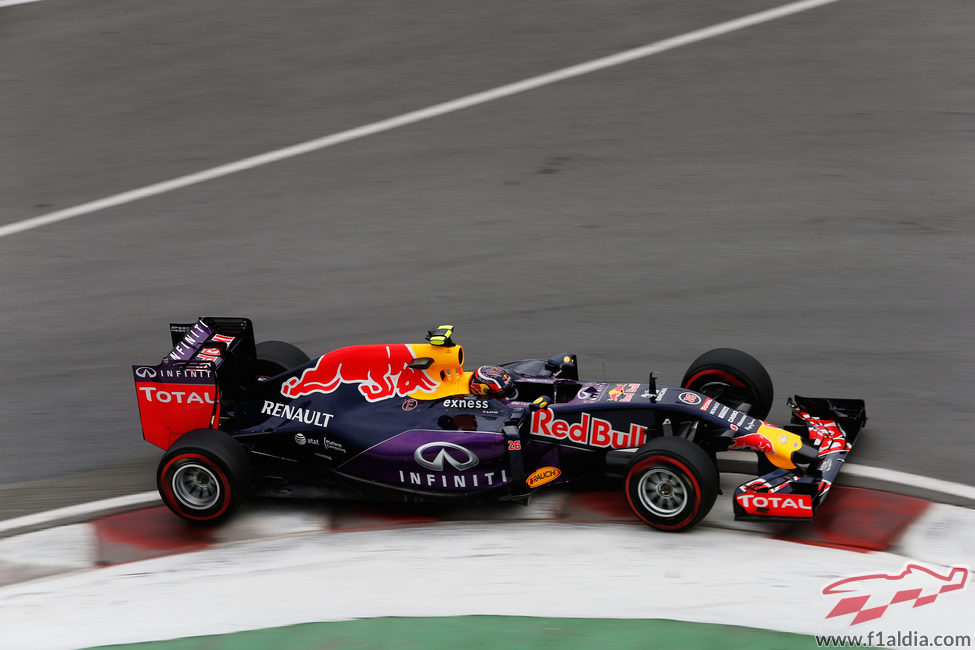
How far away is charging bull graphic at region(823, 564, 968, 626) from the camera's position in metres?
6.43

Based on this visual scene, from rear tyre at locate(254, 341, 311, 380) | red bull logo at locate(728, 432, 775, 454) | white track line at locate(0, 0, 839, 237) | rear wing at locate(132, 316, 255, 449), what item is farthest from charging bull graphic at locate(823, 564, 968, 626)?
white track line at locate(0, 0, 839, 237)

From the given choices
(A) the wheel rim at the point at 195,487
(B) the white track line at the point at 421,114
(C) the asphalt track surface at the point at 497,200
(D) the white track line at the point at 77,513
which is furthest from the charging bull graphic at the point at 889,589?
(B) the white track line at the point at 421,114

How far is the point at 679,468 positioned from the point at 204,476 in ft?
10.7

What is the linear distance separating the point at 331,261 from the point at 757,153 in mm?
5308

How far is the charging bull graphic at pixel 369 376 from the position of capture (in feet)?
26.1

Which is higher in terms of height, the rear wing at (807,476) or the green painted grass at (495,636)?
the rear wing at (807,476)

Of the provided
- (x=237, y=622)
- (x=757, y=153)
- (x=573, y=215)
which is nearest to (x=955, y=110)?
(x=757, y=153)

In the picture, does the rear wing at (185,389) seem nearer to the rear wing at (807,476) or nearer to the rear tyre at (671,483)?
the rear tyre at (671,483)

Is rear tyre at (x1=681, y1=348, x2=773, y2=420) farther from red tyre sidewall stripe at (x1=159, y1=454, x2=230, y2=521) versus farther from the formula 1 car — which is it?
red tyre sidewall stripe at (x1=159, y1=454, x2=230, y2=521)

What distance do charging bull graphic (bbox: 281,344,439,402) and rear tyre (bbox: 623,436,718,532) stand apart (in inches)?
67.1

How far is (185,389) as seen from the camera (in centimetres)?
791

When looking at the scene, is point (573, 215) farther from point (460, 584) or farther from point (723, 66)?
point (460, 584)

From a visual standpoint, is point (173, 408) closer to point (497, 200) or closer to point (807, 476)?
point (807, 476)

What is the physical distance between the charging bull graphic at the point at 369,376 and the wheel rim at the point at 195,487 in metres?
0.86
